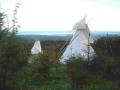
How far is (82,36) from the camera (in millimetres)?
26578

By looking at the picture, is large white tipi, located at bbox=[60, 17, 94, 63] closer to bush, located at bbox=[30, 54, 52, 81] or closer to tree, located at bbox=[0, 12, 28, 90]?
bush, located at bbox=[30, 54, 52, 81]

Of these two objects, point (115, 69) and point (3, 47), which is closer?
point (3, 47)

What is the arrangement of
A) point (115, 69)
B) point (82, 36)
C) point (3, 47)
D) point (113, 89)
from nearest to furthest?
1. point (3, 47)
2. point (113, 89)
3. point (115, 69)
4. point (82, 36)

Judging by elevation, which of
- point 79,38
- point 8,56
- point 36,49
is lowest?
point 36,49

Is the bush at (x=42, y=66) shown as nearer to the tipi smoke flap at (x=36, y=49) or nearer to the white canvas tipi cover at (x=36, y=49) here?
the white canvas tipi cover at (x=36, y=49)

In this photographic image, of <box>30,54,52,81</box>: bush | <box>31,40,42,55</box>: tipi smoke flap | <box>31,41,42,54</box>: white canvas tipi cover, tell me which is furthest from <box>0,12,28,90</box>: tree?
<box>31,40,42,55</box>: tipi smoke flap

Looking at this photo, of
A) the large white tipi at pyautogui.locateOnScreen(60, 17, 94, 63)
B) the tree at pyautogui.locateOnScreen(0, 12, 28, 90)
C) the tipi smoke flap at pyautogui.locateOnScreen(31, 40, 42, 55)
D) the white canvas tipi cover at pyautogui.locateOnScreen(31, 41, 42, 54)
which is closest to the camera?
the tree at pyautogui.locateOnScreen(0, 12, 28, 90)

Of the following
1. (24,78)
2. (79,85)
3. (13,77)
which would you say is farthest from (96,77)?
(13,77)

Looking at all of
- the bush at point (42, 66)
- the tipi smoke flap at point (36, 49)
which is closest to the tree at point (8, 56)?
the bush at point (42, 66)

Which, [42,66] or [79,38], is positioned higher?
[79,38]

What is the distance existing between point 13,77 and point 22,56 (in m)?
0.60

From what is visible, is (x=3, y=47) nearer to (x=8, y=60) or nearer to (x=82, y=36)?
(x=8, y=60)

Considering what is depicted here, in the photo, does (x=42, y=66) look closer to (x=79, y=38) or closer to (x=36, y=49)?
(x=79, y=38)

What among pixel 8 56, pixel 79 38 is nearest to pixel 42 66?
pixel 8 56
